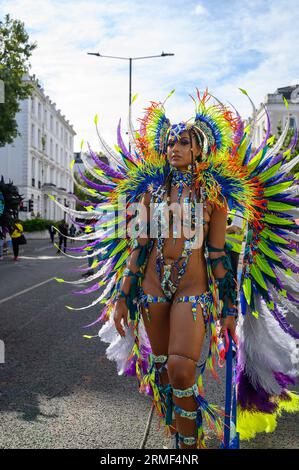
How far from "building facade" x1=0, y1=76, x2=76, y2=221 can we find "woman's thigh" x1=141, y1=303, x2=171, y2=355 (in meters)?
48.0

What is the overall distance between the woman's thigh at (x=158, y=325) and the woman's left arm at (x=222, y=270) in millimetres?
342

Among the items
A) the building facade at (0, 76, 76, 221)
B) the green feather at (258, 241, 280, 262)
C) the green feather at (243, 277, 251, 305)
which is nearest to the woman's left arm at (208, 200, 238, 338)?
the green feather at (243, 277, 251, 305)

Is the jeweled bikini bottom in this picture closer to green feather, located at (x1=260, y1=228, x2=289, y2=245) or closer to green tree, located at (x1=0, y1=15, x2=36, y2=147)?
green feather, located at (x1=260, y1=228, x2=289, y2=245)

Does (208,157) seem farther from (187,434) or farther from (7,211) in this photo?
(7,211)

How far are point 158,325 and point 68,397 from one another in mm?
1582

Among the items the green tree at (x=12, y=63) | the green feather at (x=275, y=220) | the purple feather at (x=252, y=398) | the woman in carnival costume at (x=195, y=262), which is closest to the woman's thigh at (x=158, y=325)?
the woman in carnival costume at (x=195, y=262)

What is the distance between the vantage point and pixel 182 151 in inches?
123

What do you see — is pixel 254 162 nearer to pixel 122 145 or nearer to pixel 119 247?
pixel 122 145

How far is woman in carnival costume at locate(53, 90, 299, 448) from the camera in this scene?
9.71ft

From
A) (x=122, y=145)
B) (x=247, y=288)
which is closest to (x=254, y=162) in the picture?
(x=247, y=288)

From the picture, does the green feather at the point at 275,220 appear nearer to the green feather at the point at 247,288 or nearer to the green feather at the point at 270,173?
the green feather at the point at 270,173

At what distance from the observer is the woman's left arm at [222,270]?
303 centimetres
